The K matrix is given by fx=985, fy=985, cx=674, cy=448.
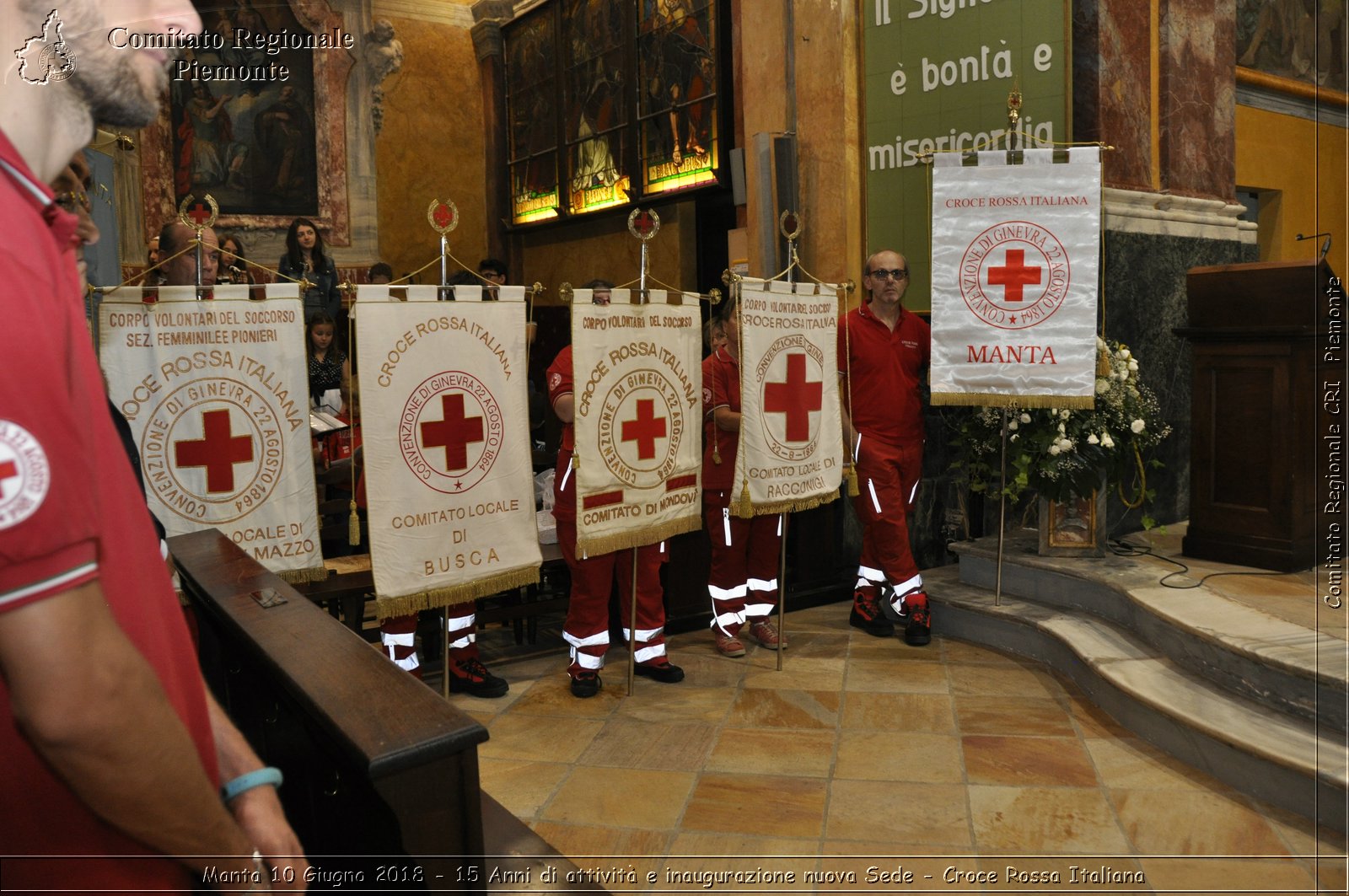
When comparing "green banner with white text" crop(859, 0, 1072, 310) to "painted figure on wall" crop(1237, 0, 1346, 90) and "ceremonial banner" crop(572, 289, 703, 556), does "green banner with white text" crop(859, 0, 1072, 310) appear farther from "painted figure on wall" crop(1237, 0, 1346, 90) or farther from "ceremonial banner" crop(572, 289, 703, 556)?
"painted figure on wall" crop(1237, 0, 1346, 90)

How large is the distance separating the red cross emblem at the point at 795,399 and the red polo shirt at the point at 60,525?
358 centimetres

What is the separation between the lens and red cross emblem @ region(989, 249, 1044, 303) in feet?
14.9

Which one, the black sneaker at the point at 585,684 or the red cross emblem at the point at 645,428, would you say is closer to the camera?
the red cross emblem at the point at 645,428

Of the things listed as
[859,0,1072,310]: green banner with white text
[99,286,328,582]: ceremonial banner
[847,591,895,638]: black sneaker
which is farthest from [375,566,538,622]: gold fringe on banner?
[859,0,1072,310]: green banner with white text

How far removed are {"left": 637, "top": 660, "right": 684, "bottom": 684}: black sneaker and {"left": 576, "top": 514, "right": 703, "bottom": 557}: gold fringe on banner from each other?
60 centimetres

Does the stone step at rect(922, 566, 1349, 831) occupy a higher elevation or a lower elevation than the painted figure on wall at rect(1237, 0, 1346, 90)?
lower

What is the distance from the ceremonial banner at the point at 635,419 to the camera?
3.83 m

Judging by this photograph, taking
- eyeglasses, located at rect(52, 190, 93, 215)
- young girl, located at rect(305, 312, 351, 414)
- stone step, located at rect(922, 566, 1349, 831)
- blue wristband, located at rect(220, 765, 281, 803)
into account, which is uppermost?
eyeglasses, located at rect(52, 190, 93, 215)

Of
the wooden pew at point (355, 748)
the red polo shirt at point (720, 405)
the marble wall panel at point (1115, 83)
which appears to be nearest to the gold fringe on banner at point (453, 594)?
the wooden pew at point (355, 748)

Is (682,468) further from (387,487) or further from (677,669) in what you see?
(387,487)

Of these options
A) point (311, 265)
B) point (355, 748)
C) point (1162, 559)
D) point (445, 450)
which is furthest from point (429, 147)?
point (355, 748)

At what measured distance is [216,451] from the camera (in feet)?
10.6

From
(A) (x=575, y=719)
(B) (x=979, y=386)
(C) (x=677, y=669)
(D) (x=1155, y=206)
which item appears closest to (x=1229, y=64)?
(D) (x=1155, y=206)

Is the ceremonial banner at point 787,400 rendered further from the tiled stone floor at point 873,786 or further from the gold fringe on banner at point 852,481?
the tiled stone floor at point 873,786
